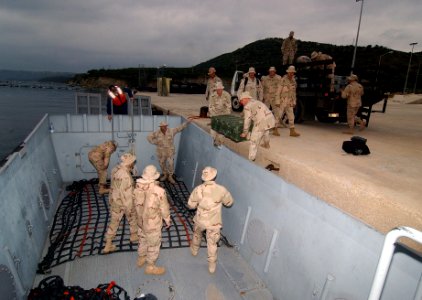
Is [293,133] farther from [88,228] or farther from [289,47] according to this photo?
[289,47]

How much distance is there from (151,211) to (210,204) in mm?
1015

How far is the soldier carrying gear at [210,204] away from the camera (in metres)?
4.80

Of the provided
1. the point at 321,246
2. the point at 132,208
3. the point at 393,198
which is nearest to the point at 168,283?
the point at 132,208

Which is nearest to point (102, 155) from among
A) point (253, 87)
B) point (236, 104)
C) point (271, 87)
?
point (253, 87)

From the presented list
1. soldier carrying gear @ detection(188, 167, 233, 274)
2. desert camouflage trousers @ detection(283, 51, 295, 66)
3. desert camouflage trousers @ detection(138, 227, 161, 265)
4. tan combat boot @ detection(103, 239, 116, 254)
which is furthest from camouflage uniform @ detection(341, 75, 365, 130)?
tan combat boot @ detection(103, 239, 116, 254)

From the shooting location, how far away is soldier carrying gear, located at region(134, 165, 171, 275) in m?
4.67

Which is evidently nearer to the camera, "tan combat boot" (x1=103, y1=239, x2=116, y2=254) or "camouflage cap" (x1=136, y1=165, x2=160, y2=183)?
"camouflage cap" (x1=136, y1=165, x2=160, y2=183)

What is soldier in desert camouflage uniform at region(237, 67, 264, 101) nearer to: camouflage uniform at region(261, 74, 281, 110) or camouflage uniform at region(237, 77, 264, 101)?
camouflage uniform at region(237, 77, 264, 101)

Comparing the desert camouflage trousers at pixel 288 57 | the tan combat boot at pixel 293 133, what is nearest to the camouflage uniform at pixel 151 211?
the tan combat boot at pixel 293 133

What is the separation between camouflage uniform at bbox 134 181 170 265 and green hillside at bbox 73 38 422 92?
7.26 meters

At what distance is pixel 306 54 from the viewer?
104000mm

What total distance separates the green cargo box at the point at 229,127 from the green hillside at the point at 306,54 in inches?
175

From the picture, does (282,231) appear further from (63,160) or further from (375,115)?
(375,115)

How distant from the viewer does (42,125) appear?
7891 mm
